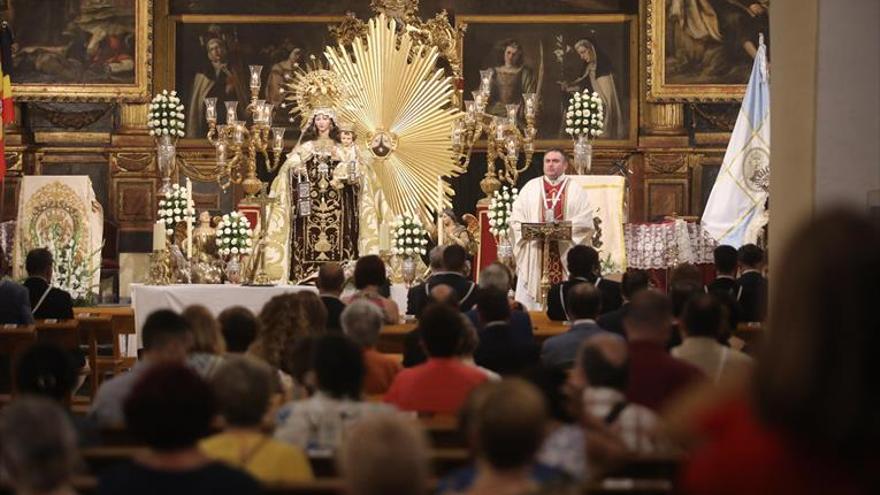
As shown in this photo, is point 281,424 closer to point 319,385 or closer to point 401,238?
point 319,385

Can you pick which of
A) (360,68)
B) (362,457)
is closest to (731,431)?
(362,457)

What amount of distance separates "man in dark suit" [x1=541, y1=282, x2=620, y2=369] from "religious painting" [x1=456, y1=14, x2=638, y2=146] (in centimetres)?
1413

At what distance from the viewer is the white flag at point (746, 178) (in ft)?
64.7

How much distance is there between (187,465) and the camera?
460cm

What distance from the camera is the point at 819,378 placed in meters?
2.77

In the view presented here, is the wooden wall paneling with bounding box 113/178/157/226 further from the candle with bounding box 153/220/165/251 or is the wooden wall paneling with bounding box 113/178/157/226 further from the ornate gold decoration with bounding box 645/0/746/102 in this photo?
the ornate gold decoration with bounding box 645/0/746/102

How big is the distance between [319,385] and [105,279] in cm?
1649

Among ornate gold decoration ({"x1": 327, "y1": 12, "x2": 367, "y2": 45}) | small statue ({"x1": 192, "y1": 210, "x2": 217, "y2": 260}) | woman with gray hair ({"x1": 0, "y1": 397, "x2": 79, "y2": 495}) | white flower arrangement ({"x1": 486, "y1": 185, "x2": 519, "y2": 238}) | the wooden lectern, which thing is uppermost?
ornate gold decoration ({"x1": 327, "y1": 12, "x2": 367, "y2": 45})

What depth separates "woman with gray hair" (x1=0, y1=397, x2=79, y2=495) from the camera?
4.46 meters

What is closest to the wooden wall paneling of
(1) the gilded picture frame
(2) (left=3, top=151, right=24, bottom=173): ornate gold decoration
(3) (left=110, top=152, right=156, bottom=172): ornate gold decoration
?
(3) (left=110, top=152, right=156, bottom=172): ornate gold decoration

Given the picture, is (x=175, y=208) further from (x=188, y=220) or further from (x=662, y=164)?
(x=662, y=164)

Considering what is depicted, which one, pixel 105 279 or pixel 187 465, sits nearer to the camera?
pixel 187 465

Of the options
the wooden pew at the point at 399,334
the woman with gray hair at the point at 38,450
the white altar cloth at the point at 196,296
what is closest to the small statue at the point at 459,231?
the white altar cloth at the point at 196,296

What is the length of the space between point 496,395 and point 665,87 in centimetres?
Result: 1890
